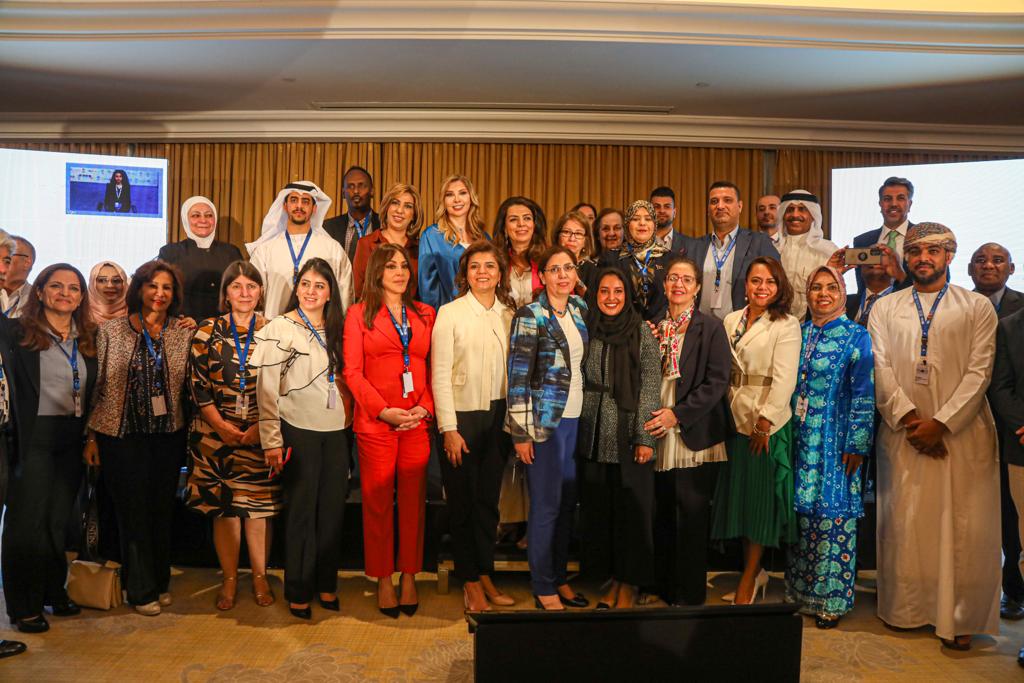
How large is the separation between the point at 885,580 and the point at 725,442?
101cm

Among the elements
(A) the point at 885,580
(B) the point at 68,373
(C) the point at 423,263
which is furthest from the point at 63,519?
(A) the point at 885,580

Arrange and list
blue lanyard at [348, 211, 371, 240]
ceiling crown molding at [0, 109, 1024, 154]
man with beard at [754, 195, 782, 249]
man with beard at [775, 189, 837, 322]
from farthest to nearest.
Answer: ceiling crown molding at [0, 109, 1024, 154] → man with beard at [754, 195, 782, 249] → blue lanyard at [348, 211, 371, 240] → man with beard at [775, 189, 837, 322]

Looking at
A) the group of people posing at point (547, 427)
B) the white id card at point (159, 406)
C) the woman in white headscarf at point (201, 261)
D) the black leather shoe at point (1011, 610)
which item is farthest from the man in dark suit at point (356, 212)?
the black leather shoe at point (1011, 610)

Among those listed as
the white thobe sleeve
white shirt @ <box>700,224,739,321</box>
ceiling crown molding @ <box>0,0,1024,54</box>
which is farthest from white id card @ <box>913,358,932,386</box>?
ceiling crown molding @ <box>0,0,1024,54</box>

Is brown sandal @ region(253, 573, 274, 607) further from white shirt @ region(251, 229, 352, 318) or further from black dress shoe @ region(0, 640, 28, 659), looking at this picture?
white shirt @ region(251, 229, 352, 318)

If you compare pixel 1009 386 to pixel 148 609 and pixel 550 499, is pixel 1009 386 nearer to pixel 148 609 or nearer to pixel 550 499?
pixel 550 499

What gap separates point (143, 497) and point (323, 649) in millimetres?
1128

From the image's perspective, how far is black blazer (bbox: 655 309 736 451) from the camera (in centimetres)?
351

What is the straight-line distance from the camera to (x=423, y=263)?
13.6 feet

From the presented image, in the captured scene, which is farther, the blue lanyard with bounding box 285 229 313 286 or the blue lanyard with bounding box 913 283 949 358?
the blue lanyard with bounding box 285 229 313 286

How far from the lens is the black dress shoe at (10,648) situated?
316cm

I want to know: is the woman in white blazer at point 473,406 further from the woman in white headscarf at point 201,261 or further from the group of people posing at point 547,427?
the woman in white headscarf at point 201,261

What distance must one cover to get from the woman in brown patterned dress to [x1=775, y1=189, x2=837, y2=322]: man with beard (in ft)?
10.5

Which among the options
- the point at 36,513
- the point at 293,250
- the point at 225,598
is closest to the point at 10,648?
the point at 36,513
